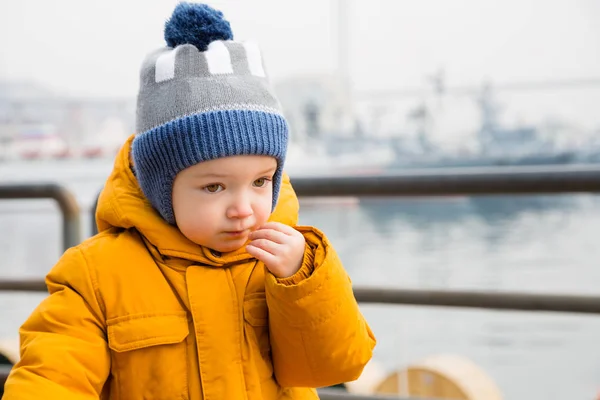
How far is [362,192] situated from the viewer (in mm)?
1605

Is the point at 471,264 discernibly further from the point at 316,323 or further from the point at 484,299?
the point at 316,323

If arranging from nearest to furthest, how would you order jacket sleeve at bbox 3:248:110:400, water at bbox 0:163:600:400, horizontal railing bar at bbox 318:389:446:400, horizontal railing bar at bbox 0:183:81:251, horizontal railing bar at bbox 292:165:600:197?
jacket sleeve at bbox 3:248:110:400
horizontal railing bar at bbox 292:165:600:197
horizontal railing bar at bbox 318:389:446:400
horizontal railing bar at bbox 0:183:81:251
water at bbox 0:163:600:400

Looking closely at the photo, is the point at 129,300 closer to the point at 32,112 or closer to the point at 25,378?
the point at 25,378

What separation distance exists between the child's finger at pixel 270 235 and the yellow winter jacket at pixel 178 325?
0.04 metres

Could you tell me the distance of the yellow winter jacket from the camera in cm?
89

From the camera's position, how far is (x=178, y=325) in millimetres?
914

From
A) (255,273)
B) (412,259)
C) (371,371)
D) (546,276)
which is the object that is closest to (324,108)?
(412,259)

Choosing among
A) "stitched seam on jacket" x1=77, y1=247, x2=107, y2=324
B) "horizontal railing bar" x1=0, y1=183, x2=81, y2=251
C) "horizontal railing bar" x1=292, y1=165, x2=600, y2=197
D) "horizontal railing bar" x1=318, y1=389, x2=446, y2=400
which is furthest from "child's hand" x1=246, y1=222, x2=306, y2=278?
"horizontal railing bar" x1=0, y1=183, x2=81, y2=251

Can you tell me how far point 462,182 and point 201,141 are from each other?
78 centimetres

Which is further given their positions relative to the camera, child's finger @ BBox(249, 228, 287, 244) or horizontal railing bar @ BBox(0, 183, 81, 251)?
horizontal railing bar @ BBox(0, 183, 81, 251)

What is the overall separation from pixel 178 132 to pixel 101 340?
29 cm

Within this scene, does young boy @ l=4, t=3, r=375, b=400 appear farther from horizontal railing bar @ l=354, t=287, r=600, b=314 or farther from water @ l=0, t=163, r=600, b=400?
water @ l=0, t=163, r=600, b=400

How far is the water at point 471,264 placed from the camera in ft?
27.7

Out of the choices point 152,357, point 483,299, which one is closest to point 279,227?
point 152,357
